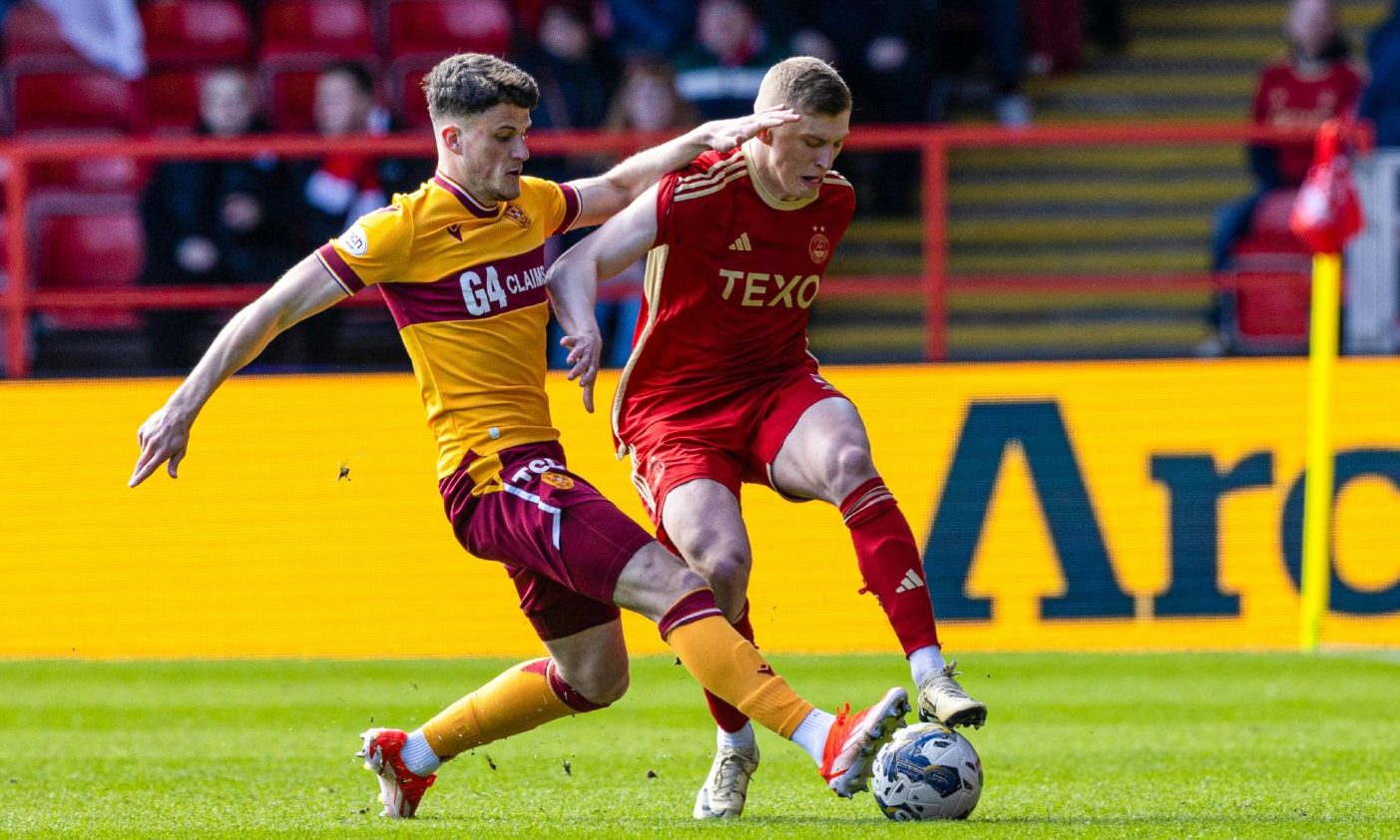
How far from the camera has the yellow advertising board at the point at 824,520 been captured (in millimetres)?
11000

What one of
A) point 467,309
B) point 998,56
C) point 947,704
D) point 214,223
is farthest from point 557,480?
point 998,56

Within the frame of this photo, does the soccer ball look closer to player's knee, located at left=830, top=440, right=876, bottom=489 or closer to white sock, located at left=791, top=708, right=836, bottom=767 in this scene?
white sock, located at left=791, top=708, right=836, bottom=767

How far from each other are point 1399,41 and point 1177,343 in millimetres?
2202

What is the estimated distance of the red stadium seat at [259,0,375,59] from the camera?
47.8 feet

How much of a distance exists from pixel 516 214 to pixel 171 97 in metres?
9.10

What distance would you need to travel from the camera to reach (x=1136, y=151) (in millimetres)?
15445

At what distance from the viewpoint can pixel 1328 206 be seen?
34.6ft

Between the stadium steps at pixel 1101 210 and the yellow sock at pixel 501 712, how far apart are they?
5.51m

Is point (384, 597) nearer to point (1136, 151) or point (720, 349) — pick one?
point (720, 349)

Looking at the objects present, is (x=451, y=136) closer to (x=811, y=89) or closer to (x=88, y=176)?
(x=811, y=89)

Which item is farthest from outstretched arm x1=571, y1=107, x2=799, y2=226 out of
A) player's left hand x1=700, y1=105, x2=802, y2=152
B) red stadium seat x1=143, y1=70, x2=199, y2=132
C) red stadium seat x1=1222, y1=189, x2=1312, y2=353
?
red stadium seat x1=143, y1=70, x2=199, y2=132

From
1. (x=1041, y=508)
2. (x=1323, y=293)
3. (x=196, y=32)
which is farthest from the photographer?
(x=196, y=32)

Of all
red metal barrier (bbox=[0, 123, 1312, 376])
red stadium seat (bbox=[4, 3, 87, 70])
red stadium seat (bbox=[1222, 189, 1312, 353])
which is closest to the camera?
red metal barrier (bbox=[0, 123, 1312, 376])

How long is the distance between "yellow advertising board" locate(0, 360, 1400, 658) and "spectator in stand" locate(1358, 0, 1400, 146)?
8.56 feet
